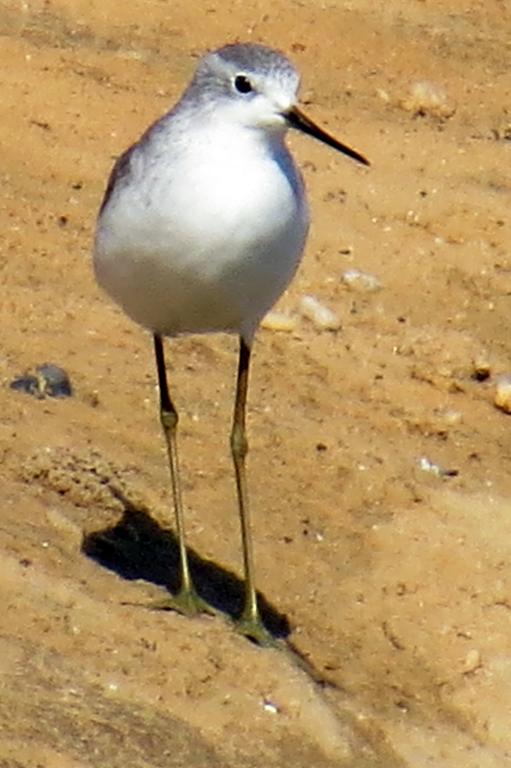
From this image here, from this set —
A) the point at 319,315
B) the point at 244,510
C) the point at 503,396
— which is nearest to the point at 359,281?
the point at 319,315

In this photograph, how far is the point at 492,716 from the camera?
6867 millimetres

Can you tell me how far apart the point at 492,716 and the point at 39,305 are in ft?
7.65

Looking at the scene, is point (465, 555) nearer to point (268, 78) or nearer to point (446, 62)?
point (268, 78)

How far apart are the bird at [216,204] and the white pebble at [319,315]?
174 cm

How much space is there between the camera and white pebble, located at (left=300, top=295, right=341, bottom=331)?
8.52 m

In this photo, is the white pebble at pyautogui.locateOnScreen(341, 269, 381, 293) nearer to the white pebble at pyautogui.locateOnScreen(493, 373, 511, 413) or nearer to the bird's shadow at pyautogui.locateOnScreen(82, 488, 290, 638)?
the white pebble at pyautogui.locateOnScreen(493, 373, 511, 413)

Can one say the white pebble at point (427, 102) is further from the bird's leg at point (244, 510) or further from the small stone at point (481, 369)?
the bird's leg at point (244, 510)

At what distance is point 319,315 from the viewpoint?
8539 mm

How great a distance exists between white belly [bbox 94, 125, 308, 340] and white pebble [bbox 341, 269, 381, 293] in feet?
6.68

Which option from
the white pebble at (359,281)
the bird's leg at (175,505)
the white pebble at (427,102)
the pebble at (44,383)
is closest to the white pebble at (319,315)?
the white pebble at (359,281)

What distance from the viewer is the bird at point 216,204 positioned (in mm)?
6332

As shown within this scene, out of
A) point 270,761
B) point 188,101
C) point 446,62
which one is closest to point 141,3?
point 446,62

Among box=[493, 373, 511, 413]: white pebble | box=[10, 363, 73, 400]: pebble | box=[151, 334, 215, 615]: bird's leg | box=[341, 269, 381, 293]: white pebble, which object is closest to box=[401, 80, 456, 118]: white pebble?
box=[341, 269, 381, 293]: white pebble

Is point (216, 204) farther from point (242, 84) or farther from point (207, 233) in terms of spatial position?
point (242, 84)
